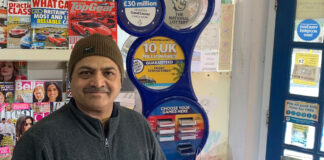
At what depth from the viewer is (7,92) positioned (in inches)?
59.7

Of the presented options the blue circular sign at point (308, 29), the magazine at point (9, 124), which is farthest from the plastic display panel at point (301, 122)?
the magazine at point (9, 124)

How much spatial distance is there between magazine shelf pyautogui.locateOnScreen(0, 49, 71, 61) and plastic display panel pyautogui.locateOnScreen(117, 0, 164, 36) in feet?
1.01

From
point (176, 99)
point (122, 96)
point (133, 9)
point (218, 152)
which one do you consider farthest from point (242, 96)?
point (133, 9)

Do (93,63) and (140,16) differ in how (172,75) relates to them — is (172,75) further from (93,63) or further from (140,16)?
Answer: (93,63)

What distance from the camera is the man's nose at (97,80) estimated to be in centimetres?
105

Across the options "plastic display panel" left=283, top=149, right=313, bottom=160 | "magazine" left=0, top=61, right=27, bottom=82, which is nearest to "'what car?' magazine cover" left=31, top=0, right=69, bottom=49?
"magazine" left=0, top=61, right=27, bottom=82

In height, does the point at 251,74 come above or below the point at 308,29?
below

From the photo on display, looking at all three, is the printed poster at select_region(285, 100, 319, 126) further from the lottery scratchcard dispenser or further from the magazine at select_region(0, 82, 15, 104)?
the magazine at select_region(0, 82, 15, 104)

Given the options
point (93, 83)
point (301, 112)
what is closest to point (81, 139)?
point (93, 83)

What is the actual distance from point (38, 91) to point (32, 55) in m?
0.20

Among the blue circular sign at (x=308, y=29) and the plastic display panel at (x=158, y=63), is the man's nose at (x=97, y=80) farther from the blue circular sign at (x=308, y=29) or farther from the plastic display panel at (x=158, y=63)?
the blue circular sign at (x=308, y=29)

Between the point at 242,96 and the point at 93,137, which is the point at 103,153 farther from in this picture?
the point at 242,96

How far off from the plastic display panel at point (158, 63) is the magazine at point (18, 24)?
51 centimetres

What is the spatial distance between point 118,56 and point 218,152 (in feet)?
4.24
